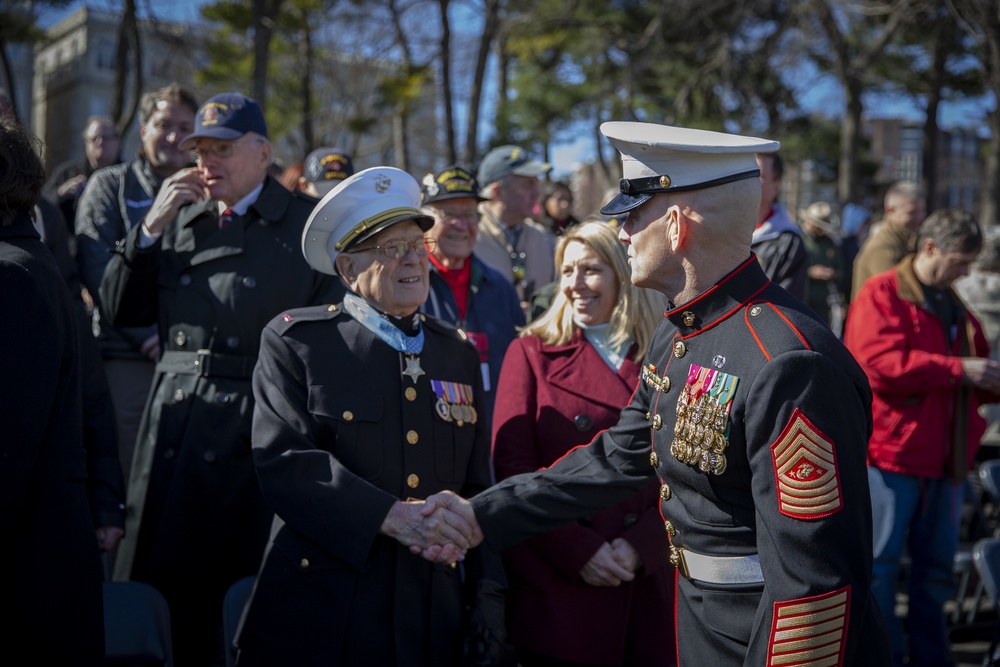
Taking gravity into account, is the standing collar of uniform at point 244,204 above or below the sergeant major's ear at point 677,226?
above

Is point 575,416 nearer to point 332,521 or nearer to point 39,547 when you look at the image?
point 332,521

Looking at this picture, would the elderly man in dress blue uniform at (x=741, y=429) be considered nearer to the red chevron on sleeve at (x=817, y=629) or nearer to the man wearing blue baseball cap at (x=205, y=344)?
the red chevron on sleeve at (x=817, y=629)

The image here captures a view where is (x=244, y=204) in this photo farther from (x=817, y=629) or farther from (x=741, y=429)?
(x=817, y=629)

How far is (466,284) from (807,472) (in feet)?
9.27

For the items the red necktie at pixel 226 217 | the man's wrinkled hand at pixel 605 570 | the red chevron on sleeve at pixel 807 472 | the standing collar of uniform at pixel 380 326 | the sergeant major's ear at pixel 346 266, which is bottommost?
the man's wrinkled hand at pixel 605 570

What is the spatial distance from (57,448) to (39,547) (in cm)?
23

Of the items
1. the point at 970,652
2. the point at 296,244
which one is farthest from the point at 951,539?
the point at 296,244

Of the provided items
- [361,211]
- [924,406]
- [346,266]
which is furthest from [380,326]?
[924,406]

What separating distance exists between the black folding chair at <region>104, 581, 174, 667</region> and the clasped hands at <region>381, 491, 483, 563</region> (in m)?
0.84

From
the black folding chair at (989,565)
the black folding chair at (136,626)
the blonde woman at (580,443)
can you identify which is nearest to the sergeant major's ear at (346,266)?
the blonde woman at (580,443)

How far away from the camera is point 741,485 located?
2.14m

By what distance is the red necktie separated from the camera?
3738 mm

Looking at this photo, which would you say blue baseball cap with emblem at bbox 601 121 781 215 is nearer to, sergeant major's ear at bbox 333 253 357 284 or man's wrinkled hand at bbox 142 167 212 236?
sergeant major's ear at bbox 333 253 357 284

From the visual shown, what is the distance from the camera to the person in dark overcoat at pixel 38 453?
2.16 metres
